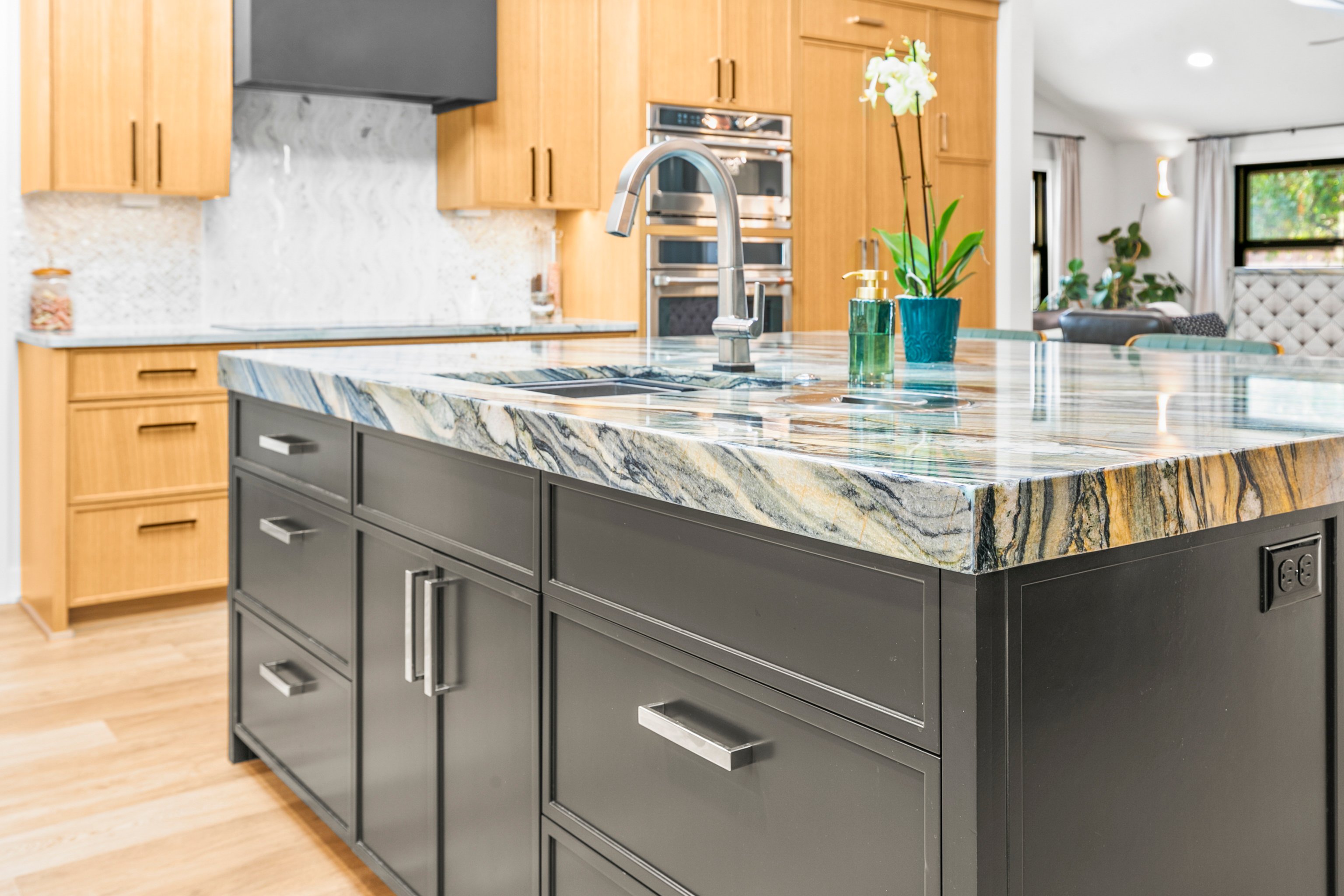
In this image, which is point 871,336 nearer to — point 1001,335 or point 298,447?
point 298,447

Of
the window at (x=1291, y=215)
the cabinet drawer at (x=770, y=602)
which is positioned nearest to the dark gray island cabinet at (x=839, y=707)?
the cabinet drawer at (x=770, y=602)

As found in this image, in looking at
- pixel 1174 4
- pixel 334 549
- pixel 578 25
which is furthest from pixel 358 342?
pixel 1174 4

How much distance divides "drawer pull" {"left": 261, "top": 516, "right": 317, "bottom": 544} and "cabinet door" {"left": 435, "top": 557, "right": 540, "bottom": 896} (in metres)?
0.54

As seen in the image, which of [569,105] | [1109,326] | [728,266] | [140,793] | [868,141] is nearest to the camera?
[728,266]

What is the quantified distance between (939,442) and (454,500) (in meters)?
0.77

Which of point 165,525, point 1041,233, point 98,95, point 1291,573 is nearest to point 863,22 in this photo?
point 98,95

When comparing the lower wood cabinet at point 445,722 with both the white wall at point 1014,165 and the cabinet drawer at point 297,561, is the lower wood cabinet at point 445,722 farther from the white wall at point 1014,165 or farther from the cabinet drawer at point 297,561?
the white wall at point 1014,165

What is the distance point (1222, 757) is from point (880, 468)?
0.45 metres

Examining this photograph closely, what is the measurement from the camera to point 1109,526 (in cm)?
84

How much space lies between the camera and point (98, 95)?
11.6 feet

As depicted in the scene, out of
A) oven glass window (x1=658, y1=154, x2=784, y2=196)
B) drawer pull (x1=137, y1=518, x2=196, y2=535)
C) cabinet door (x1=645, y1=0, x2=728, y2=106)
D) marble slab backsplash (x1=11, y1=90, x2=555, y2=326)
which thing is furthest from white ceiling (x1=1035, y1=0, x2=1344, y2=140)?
drawer pull (x1=137, y1=518, x2=196, y2=535)

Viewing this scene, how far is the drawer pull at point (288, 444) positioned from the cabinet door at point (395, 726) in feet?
0.84

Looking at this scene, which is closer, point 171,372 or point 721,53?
point 171,372

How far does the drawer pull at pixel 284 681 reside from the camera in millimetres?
2027
